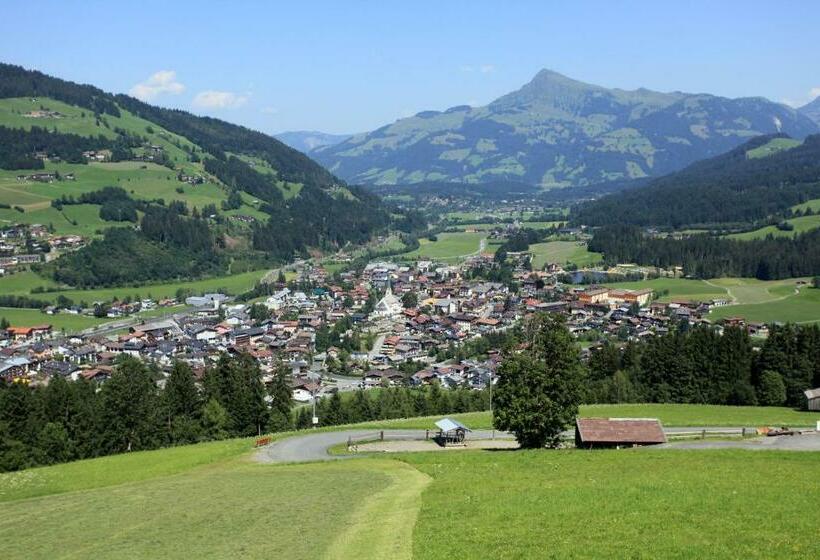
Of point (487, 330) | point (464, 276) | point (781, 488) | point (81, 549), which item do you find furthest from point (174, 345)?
point (781, 488)

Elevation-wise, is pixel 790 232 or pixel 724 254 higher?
pixel 790 232

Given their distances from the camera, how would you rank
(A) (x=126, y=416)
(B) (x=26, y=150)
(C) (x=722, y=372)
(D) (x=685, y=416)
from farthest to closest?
(B) (x=26, y=150), (C) (x=722, y=372), (D) (x=685, y=416), (A) (x=126, y=416)

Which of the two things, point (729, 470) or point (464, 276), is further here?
point (464, 276)

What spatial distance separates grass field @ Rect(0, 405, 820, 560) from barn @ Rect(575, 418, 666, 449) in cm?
387

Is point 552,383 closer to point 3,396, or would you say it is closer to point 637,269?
point 3,396

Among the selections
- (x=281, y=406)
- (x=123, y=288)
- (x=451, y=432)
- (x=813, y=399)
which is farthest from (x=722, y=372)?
(x=123, y=288)

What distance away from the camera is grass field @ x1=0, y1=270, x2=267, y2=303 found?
13031cm

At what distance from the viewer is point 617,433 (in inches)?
1403

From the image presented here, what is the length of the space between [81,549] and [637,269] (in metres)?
147

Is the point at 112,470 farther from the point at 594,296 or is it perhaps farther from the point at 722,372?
the point at 594,296

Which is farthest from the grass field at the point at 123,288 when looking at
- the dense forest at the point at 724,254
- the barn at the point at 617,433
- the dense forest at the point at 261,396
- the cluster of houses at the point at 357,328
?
the barn at the point at 617,433

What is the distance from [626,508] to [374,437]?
2470 cm

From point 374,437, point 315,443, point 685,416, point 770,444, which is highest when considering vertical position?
point 770,444

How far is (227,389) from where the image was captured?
175 feet
